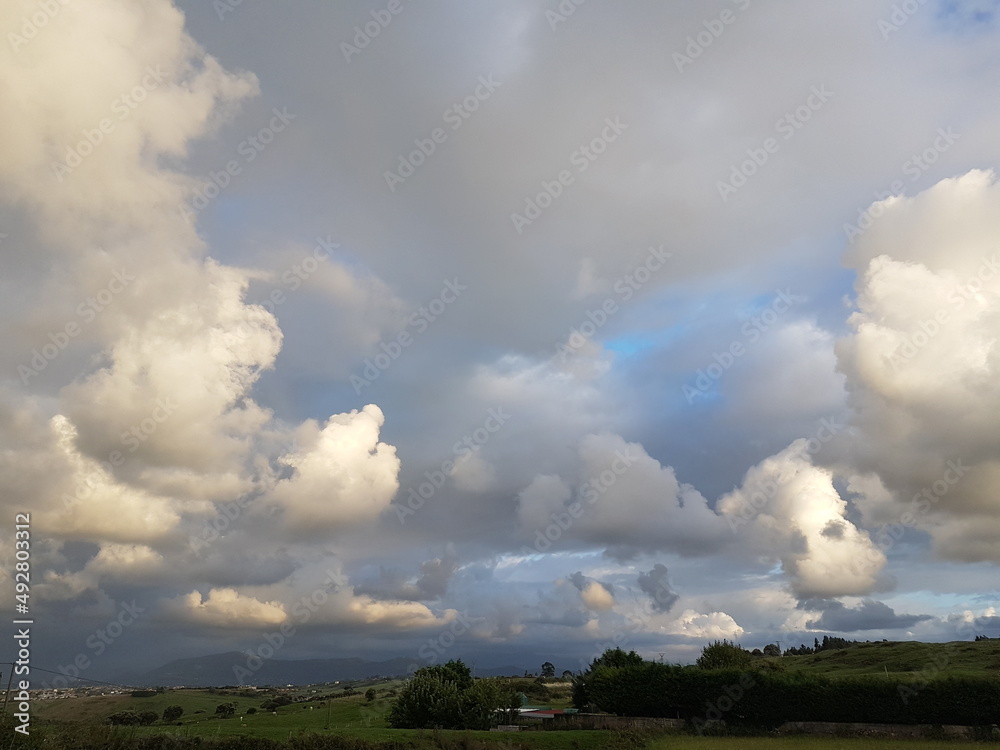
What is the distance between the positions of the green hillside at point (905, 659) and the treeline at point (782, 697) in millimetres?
35074

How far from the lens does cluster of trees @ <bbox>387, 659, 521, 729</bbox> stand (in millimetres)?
52031

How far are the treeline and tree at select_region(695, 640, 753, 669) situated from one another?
43.2ft

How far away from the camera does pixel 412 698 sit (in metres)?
53.4

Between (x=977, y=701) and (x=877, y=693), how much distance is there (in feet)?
20.5

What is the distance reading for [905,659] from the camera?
9731 cm

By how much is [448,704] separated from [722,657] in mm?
31821

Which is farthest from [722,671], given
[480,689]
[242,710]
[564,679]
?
[564,679]

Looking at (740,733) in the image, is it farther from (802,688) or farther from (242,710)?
(242,710)

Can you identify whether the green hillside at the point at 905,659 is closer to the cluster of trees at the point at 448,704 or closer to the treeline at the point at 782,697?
the treeline at the point at 782,697

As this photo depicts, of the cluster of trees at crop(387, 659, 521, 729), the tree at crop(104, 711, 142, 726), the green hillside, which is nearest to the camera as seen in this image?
the tree at crop(104, 711, 142, 726)

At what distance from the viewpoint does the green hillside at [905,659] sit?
8825cm
